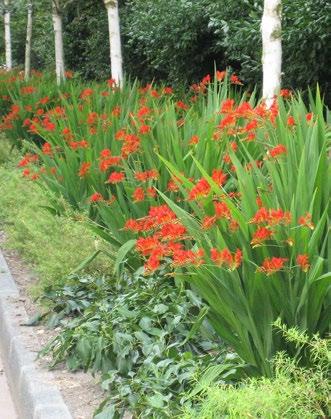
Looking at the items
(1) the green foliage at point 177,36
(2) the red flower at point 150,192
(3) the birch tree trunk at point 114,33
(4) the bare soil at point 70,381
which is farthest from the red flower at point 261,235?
(1) the green foliage at point 177,36

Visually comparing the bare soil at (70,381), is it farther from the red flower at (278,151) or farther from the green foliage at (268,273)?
the red flower at (278,151)

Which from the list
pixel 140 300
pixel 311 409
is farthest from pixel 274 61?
pixel 311 409

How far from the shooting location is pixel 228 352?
397 cm

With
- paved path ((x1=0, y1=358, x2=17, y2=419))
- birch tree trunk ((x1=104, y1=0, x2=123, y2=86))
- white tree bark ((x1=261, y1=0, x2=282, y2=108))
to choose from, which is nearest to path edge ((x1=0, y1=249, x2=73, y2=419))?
paved path ((x1=0, y1=358, x2=17, y2=419))

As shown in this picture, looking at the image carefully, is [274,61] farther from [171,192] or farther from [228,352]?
[228,352]

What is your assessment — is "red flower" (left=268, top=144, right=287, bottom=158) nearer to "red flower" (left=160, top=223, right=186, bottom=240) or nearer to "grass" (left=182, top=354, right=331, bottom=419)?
"red flower" (left=160, top=223, right=186, bottom=240)

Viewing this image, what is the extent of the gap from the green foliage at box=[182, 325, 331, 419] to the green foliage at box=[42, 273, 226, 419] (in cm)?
34

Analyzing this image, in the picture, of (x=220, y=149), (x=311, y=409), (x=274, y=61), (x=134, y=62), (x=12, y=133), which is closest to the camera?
(x=311, y=409)

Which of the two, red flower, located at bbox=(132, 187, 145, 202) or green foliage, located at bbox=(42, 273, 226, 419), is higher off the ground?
red flower, located at bbox=(132, 187, 145, 202)

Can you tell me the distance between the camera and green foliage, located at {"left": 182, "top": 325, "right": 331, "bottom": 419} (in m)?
2.91

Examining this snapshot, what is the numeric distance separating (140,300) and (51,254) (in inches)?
56.3

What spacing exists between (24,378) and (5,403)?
36 centimetres

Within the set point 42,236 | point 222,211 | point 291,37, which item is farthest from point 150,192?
point 291,37

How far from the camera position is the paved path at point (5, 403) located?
4480mm
